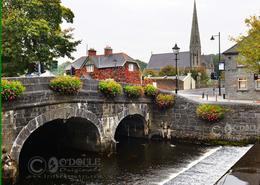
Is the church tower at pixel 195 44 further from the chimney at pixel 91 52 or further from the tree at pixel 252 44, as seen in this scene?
the tree at pixel 252 44

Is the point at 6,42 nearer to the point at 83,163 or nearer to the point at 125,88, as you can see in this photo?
A: the point at 125,88

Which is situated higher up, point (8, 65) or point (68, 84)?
point (8, 65)

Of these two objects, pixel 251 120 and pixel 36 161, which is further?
pixel 251 120

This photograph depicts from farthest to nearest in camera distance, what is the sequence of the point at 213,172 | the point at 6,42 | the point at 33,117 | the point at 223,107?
the point at 6,42 < the point at 223,107 < the point at 213,172 < the point at 33,117

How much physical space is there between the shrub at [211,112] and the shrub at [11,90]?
13309 mm

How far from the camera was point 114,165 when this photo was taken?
51.2 feet

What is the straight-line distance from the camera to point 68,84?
14578 millimetres

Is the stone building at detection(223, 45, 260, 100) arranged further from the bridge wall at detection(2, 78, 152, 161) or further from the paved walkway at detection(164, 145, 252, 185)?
the bridge wall at detection(2, 78, 152, 161)

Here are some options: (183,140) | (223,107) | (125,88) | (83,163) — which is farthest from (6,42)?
(223,107)

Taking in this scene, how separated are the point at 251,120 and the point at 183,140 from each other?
493 cm

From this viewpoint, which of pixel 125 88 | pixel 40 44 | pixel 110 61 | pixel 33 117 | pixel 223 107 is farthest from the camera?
pixel 110 61

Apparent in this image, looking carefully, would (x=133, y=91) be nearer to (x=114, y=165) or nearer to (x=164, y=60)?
(x=114, y=165)

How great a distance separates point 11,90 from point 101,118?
6.72 m

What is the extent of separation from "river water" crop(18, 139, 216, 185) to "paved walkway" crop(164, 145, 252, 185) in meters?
0.56
